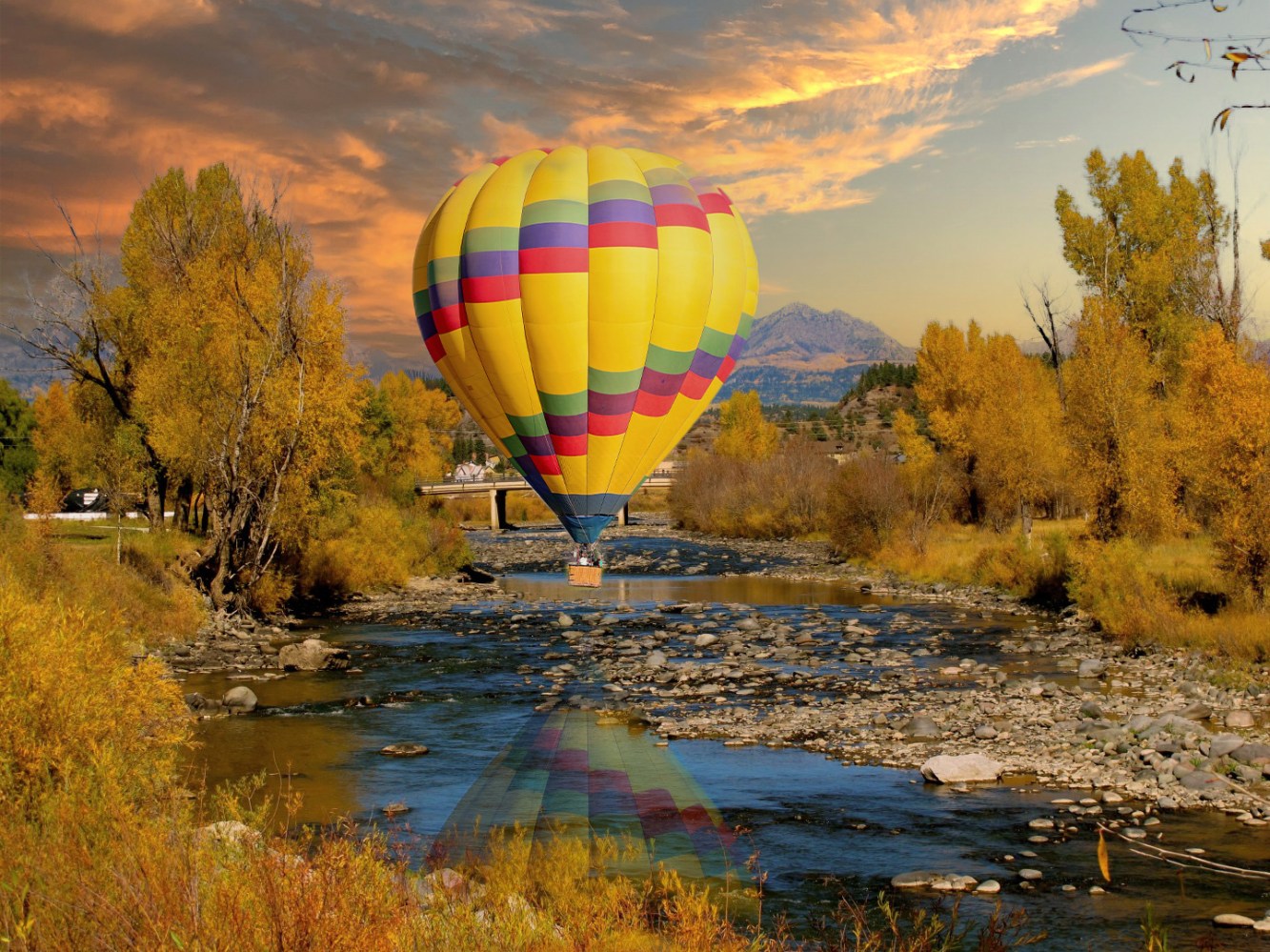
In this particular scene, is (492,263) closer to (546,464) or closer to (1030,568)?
(546,464)

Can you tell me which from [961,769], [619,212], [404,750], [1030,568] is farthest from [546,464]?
[1030,568]

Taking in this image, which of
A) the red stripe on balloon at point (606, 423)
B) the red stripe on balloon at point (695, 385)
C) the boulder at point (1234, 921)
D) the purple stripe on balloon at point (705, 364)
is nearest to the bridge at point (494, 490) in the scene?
the red stripe on balloon at point (695, 385)

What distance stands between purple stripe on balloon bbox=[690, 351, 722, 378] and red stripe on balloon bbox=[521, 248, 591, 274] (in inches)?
118

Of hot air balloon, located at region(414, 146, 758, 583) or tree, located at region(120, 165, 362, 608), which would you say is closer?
hot air balloon, located at region(414, 146, 758, 583)

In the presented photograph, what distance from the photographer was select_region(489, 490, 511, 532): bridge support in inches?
3484

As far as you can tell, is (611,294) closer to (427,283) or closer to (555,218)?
(555,218)

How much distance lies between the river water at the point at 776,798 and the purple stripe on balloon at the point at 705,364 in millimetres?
6980

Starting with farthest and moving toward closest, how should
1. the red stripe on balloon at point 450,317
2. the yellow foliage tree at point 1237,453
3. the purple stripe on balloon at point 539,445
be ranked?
1. the yellow foliage tree at point 1237,453
2. the purple stripe on balloon at point 539,445
3. the red stripe on balloon at point 450,317

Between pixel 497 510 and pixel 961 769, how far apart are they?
248 feet

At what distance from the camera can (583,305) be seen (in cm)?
2034

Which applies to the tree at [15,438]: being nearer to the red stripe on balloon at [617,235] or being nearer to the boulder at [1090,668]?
the red stripe on balloon at [617,235]

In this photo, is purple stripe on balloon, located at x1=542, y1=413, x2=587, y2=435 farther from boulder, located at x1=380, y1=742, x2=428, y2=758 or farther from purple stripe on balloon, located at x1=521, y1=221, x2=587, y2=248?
boulder, located at x1=380, y1=742, x2=428, y2=758

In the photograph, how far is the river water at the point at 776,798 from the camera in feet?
39.2

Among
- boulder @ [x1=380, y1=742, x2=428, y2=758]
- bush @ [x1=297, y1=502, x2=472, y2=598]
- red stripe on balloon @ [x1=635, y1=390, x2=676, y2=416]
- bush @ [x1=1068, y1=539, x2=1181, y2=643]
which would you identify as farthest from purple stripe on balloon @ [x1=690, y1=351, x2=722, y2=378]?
bush @ [x1=297, y1=502, x2=472, y2=598]
